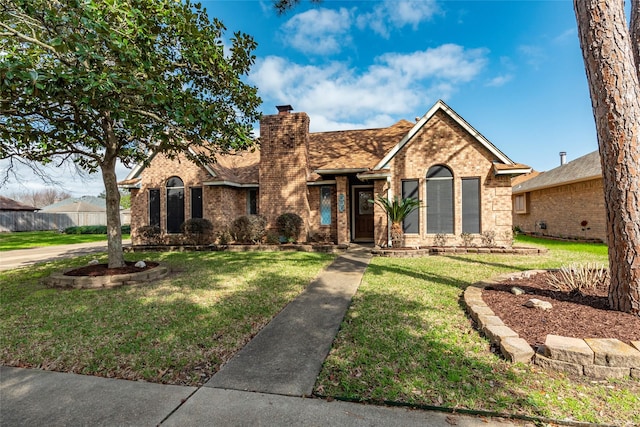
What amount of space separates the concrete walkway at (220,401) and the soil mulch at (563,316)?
190 cm

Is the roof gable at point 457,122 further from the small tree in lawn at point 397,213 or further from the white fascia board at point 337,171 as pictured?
the small tree in lawn at point 397,213

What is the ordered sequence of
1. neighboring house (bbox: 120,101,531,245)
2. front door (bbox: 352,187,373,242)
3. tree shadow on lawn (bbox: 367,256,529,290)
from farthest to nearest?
1. front door (bbox: 352,187,373,242)
2. neighboring house (bbox: 120,101,531,245)
3. tree shadow on lawn (bbox: 367,256,529,290)

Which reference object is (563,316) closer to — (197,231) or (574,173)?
(197,231)

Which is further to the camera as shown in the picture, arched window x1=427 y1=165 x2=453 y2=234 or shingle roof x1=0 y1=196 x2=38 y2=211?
shingle roof x1=0 y1=196 x2=38 y2=211

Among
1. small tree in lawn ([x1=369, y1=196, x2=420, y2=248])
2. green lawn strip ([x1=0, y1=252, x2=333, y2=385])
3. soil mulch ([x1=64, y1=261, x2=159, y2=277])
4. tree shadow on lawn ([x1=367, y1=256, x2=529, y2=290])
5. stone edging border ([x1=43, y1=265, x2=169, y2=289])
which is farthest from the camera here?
small tree in lawn ([x1=369, y1=196, x2=420, y2=248])

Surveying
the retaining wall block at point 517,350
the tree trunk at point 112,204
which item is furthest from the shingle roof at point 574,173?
the tree trunk at point 112,204

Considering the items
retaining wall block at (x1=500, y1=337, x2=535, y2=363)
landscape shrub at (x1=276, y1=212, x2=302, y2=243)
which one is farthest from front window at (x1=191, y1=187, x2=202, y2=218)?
retaining wall block at (x1=500, y1=337, x2=535, y2=363)

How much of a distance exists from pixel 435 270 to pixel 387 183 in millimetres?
4994

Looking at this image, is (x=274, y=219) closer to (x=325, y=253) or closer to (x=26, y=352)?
(x=325, y=253)

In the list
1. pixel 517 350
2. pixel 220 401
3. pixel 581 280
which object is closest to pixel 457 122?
pixel 581 280

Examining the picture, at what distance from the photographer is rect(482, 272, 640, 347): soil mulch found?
11.7ft

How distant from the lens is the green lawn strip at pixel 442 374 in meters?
2.54

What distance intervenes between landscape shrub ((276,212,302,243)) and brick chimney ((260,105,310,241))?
42 centimetres

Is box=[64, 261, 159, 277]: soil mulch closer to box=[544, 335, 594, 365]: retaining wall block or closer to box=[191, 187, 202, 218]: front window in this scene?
box=[191, 187, 202, 218]: front window
